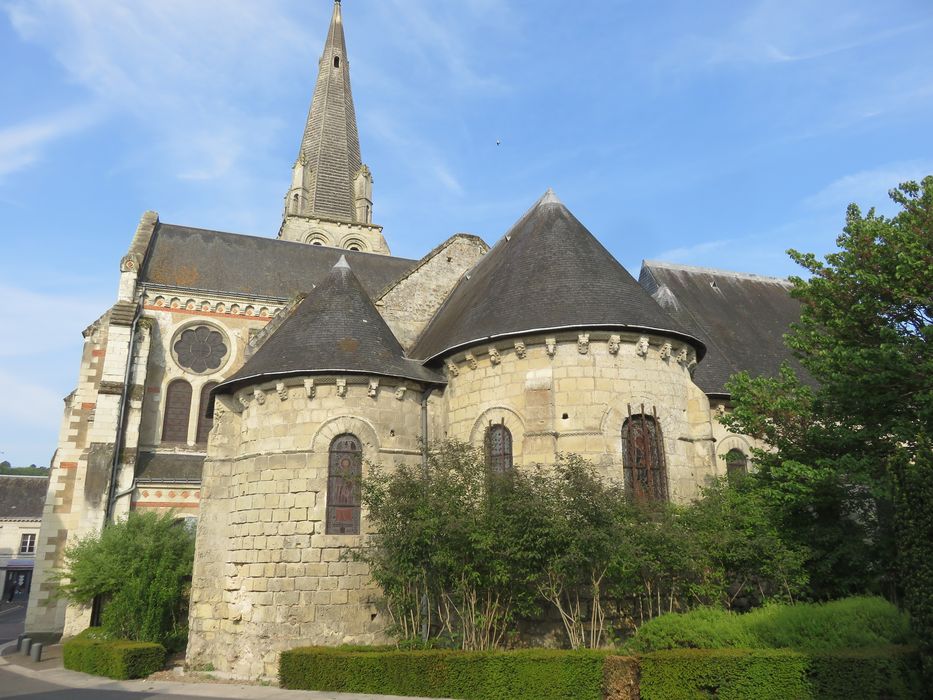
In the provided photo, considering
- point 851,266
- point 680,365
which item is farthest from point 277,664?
point 851,266

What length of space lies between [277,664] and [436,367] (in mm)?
6574

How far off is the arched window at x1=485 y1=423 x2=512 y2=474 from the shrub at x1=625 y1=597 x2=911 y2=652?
4.34m

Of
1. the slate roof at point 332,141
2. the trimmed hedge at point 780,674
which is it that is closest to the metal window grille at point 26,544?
the slate roof at point 332,141

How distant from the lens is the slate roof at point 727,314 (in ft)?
61.6

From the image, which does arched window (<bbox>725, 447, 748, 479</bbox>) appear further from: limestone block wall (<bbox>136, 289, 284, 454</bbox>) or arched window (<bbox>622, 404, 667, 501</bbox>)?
limestone block wall (<bbox>136, 289, 284, 454</bbox>)

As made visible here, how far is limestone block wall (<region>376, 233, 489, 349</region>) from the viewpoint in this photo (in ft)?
61.1

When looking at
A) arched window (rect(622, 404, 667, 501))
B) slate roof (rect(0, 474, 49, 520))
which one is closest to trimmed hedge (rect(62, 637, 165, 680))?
arched window (rect(622, 404, 667, 501))

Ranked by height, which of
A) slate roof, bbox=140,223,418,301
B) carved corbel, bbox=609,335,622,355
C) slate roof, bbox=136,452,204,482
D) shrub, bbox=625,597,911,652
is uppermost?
slate roof, bbox=140,223,418,301

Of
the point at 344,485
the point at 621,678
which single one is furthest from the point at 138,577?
the point at 621,678

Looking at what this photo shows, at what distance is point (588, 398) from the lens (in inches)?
523

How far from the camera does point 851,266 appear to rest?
508 inches

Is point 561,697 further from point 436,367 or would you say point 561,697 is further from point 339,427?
point 436,367

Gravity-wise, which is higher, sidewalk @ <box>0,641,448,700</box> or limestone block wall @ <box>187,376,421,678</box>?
limestone block wall @ <box>187,376,421,678</box>

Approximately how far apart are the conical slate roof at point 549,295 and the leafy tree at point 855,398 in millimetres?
2279
